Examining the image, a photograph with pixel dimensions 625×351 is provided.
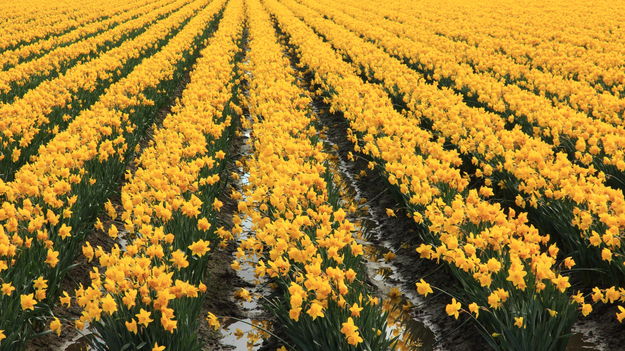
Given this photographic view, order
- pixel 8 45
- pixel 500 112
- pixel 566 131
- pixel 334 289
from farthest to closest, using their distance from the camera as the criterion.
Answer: pixel 8 45 < pixel 500 112 < pixel 566 131 < pixel 334 289

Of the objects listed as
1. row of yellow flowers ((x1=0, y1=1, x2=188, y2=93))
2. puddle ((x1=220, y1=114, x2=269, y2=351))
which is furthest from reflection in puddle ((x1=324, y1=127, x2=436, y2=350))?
row of yellow flowers ((x1=0, y1=1, x2=188, y2=93))

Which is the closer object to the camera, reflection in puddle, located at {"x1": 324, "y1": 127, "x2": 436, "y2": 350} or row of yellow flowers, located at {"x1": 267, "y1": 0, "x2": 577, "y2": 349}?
row of yellow flowers, located at {"x1": 267, "y1": 0, "x2": 577, "y2": 349}

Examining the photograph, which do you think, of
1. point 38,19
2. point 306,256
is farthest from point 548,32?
point 38,19

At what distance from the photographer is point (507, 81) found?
13617 mm

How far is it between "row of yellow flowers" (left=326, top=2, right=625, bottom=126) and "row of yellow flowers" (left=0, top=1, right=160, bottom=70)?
13.0 meters

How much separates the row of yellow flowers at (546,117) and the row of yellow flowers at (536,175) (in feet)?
1.25

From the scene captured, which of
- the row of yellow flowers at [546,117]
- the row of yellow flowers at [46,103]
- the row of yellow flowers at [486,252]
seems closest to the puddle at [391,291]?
the row of yellow flowers at [486,252]

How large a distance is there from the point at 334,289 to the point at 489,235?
1.46m

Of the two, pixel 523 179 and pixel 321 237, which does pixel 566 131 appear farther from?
pixel 321 237

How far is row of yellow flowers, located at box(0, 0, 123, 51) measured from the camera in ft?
70.4

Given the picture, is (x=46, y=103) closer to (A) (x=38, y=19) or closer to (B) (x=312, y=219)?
(B) (x=312, y=219)

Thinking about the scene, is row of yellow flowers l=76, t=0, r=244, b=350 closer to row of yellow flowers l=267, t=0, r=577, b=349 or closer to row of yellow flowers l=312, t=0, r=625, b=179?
row of yellow flowers l=267, t=0, r=577, b=349

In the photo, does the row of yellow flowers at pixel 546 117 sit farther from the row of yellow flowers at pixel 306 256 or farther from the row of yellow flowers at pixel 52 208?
the row of yellow flowers at pixel 52 208

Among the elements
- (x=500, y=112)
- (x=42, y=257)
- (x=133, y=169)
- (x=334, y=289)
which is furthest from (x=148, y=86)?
(x=334, y=289)
